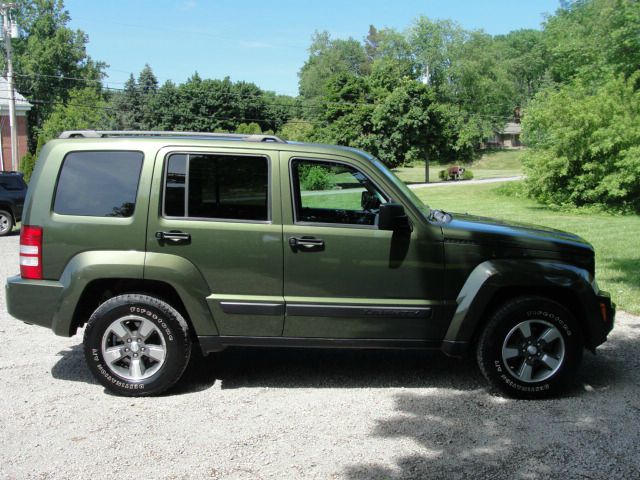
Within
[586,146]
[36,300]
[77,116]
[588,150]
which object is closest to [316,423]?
[36,300]

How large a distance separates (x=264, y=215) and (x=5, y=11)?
40.9 m

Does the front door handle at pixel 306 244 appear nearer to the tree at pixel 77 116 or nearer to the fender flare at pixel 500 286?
the fender flare at pixel 500 286

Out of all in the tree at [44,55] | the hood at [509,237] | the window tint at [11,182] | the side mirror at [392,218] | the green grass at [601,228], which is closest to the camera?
the side mirror at [392,218]

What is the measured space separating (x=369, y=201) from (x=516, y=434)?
1.97m

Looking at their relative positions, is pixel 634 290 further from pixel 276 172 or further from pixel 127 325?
pixel 127 325

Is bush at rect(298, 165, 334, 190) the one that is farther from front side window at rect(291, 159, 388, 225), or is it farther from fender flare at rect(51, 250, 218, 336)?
fender flare at rect(51, 250, 218, 336)

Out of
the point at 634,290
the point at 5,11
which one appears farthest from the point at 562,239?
the point at 5,11

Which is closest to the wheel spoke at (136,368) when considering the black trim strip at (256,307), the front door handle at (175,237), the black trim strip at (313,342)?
the black trim strip at (313,342)

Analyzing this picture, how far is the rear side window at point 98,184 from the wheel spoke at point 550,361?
3300mm

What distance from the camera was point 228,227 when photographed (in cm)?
471

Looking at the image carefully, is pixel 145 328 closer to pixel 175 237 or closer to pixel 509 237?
pixel 175 237

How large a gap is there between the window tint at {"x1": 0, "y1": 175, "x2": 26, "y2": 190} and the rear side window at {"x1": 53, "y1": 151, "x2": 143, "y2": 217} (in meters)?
14.4

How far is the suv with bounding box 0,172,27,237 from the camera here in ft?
57.1

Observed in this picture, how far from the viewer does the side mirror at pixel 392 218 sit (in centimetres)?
458
